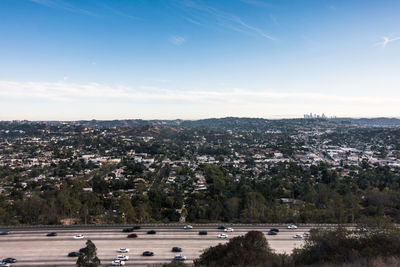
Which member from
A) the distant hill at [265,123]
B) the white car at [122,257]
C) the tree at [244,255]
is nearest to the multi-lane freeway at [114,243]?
the white car at [122,257]

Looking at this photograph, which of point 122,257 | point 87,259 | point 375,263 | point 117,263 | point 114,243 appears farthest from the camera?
point 114,243

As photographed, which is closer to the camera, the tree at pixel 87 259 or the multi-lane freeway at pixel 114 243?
the tree at pixel 87 259

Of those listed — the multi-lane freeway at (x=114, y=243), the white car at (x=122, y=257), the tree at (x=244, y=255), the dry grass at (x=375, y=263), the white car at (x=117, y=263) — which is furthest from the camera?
the multi-lane freeway at (x=114, y=243)

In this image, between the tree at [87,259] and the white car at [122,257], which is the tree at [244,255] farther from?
the white car at [122,257]

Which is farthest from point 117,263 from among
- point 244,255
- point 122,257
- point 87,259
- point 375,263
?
point 375,263

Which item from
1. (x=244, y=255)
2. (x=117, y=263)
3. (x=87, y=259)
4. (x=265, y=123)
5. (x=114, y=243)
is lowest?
(x=114, y=243)

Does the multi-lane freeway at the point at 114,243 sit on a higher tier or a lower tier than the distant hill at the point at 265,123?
lower

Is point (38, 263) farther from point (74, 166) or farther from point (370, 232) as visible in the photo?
point (74, 166)

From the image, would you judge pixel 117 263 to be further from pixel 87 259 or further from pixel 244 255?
pixel 244 255

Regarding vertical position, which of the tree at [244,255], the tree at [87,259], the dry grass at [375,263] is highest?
the dry grass at [375,263]
